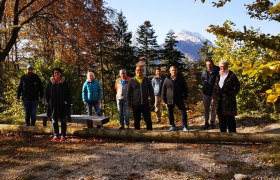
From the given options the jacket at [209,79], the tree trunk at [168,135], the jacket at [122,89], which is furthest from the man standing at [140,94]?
the jacket at [209,79]

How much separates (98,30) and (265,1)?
566 inches

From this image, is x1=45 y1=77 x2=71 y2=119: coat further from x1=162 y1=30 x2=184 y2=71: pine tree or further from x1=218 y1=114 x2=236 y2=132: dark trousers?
x1=162 y1=30 x2=184 y2=71: pine tree

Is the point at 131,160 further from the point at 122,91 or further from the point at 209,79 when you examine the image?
the point at 209,79

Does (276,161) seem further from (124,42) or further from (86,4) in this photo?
(124,42)

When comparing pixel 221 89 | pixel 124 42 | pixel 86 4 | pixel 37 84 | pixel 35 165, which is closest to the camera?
pixel 35 165

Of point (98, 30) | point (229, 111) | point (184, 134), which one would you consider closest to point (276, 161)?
point (229, 111)

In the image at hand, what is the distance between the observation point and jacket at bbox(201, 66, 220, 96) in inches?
401

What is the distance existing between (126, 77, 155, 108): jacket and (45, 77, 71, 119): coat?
6.47ft

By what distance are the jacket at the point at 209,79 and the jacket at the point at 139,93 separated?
1993mm

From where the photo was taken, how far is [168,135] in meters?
9.06

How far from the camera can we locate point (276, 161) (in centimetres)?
674

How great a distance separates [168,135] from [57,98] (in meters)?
3.57

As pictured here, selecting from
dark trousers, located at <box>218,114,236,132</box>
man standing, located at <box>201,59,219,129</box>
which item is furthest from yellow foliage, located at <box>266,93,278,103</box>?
man standing, located at <box>201,59,219,129</box>

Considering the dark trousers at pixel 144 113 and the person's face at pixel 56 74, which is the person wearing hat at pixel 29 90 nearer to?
the person's face at pixel 56 74
